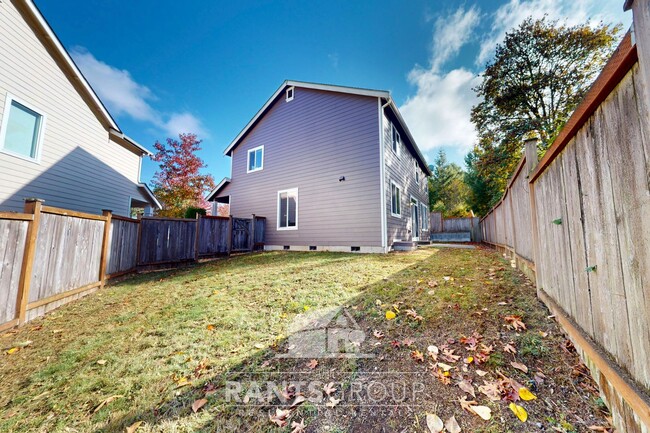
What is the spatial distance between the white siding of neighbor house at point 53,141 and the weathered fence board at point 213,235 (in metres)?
4.30

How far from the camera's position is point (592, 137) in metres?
1.49

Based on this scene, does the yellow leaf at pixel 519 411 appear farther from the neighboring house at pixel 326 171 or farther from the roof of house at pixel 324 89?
the roof of house at pixel 324 89

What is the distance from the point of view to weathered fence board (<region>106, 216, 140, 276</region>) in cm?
541

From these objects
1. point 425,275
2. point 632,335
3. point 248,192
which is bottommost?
point 425,275

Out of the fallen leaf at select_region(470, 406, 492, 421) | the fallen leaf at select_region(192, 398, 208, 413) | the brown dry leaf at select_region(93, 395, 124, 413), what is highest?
the fallen leaf at select_region(470, 406, 492, 421)

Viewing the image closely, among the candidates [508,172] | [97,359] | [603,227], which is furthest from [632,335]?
[508,172]

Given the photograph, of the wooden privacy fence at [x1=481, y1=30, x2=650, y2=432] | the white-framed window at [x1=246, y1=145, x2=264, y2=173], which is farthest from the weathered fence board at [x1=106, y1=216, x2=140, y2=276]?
the wooden privacy fence at [x1=481, y1=30, x2=650, y2=432]

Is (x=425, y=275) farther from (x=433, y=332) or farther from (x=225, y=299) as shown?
(x=225, y=299)

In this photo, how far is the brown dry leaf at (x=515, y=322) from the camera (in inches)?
91.0

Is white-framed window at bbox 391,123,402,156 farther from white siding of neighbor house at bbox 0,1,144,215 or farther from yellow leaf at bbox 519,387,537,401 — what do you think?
white siding of neighbor house at bbox 0,1,144,215

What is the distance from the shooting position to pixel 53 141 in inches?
292

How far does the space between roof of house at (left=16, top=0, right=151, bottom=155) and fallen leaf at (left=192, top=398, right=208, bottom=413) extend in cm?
1132

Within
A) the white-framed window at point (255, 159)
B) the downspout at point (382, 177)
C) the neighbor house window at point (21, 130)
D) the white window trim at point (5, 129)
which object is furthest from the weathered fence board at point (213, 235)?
the downspout at point (382, 177)

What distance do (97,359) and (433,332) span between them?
3402 mm
